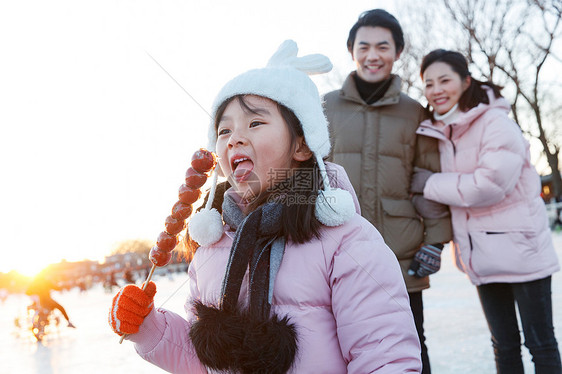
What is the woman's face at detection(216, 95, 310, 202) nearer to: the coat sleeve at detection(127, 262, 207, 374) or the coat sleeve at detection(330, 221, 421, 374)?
the coat sleeve at detection(330, 221, 421, 374)

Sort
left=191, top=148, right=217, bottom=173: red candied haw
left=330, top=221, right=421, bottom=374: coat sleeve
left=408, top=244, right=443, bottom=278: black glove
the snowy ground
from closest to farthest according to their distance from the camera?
left=330, top=221, right=421, bottom=374: coat sleeve, left=191, top=148, right=217, bottom=173: red candied haw, left=408, top=244, right=443, bottom=278: black glove, the snowy ground

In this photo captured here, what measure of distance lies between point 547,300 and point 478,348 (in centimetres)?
146

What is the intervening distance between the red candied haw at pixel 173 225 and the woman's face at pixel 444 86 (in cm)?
177

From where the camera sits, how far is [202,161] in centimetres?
146

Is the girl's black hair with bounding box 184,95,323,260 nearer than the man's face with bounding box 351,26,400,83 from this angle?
Yes

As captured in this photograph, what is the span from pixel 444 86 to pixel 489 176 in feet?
1.99

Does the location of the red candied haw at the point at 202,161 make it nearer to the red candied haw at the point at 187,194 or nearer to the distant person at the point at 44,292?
the red candied haw at the point at 187,194

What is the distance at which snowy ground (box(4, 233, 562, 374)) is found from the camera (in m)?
3.50

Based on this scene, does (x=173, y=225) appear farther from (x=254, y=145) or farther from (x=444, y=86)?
(x=444, y=86)


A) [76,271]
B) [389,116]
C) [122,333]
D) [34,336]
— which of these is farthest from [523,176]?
[76,271]

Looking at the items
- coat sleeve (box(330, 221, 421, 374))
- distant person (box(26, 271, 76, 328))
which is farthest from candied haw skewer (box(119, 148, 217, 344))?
distant person (box(26, 271, 76, 328))

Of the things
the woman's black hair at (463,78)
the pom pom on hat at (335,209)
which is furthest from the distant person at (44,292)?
the pom pom on hat at (335,209)

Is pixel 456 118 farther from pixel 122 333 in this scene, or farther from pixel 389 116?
pixel 122 333

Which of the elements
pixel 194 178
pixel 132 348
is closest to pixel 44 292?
pixel 132 348
